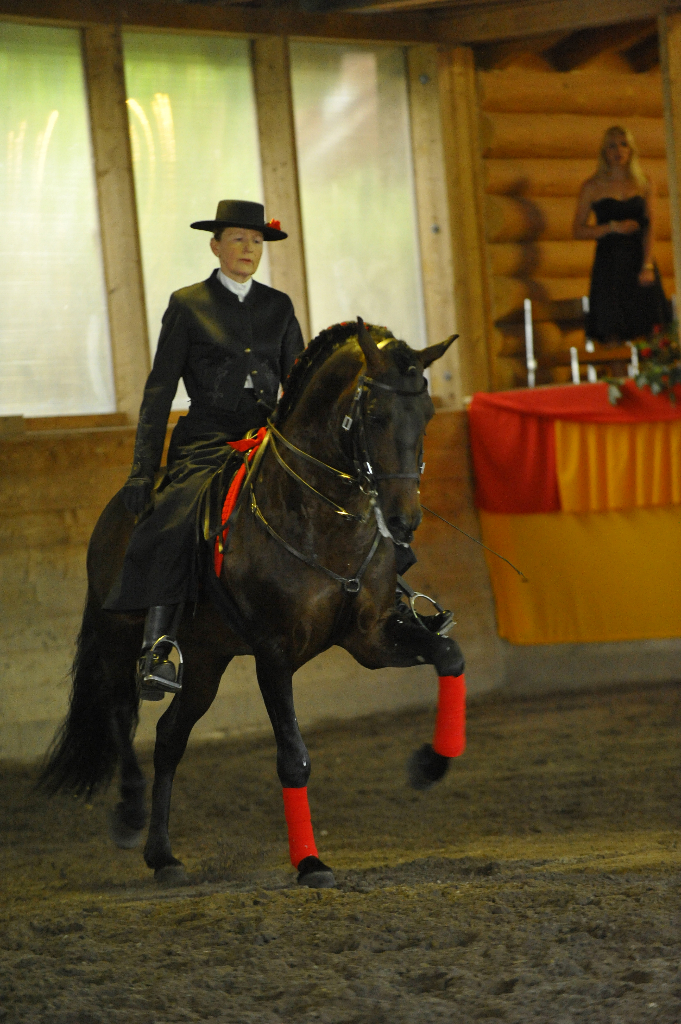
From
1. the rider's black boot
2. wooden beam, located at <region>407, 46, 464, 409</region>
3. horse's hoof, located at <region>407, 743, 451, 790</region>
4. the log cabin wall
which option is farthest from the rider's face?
the log cabin wall

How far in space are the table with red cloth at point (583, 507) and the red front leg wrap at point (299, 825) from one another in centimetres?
441

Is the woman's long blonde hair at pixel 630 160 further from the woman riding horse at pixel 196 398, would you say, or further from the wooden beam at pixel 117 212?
the woman riding horse at pixel 196 398

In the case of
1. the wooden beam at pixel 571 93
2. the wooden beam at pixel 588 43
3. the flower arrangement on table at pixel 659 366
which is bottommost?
the flower arrangement on table at pixel 659 366

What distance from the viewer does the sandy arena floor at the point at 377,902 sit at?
9.32ft

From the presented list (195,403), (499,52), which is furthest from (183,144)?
(195,403)

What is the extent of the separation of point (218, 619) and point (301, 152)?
509cm

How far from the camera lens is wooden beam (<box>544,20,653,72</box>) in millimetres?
9688

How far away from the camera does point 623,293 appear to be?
29.4 ft

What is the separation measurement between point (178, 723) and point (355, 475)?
4.90 ft

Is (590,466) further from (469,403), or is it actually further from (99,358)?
(99,358)

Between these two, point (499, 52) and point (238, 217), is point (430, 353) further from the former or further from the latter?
point (499, 52)

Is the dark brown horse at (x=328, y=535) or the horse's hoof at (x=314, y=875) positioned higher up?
the dark brown horse at (x=328, y=535)

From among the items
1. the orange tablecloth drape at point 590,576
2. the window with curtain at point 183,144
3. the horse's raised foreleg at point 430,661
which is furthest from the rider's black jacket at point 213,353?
the orange tablecloth drape at point 590,576

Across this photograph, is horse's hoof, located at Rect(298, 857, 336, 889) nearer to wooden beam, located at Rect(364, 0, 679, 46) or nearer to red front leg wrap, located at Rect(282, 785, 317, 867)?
red front leg wrap, located at Rect(282, 785, 317, 867)
